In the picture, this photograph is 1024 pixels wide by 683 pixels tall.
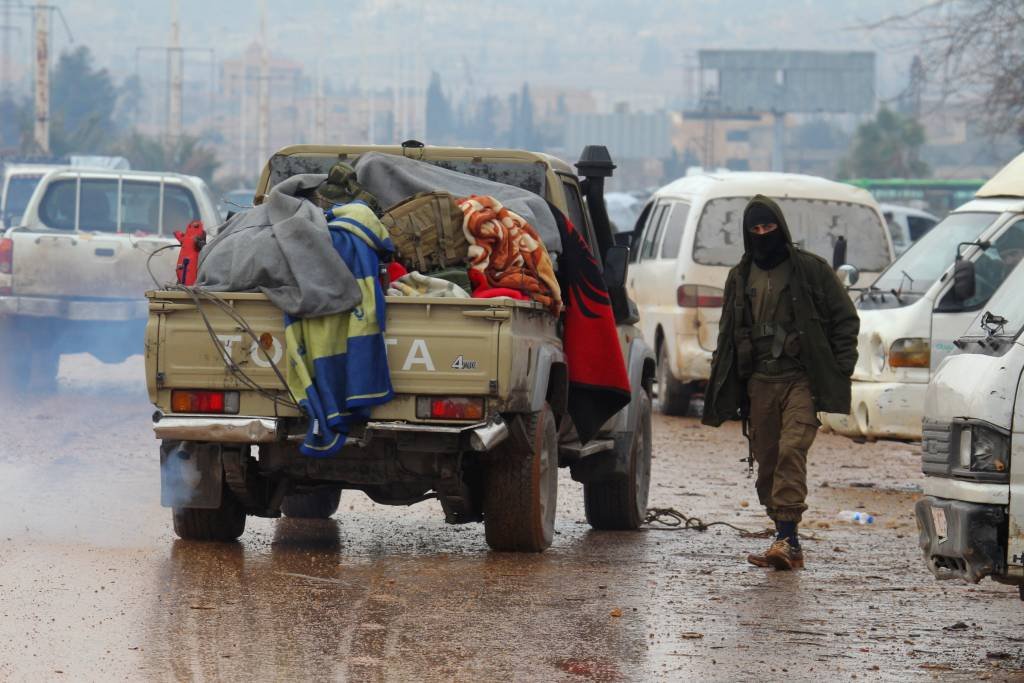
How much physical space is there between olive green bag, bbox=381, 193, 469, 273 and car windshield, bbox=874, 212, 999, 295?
501cm

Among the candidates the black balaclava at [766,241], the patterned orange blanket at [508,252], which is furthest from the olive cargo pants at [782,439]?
the patterned orange blanket at [508,252]

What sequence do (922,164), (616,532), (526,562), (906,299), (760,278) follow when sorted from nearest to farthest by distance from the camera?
(526,562), (760,278), (616,532), (906,299), (922,164)

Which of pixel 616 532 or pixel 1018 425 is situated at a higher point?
pixel 1018 425

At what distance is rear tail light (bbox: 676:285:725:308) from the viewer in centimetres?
1780

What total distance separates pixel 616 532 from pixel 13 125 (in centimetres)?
10756

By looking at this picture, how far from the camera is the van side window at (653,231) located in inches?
746

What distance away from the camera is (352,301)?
8.74 meters

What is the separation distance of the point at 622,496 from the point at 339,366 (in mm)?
2656

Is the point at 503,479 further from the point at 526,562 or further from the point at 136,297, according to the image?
the point at 136,297

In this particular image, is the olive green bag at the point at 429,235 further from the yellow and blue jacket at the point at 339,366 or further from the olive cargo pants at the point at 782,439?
the olive cargo pants at the point at 782,439

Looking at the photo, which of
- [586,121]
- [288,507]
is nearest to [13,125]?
[586,121]

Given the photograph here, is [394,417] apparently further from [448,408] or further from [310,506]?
[310,506]

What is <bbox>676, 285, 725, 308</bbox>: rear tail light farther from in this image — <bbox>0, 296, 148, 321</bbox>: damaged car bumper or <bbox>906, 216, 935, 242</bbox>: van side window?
<bbox>906, 216, 935, 242</bbox>: van side window

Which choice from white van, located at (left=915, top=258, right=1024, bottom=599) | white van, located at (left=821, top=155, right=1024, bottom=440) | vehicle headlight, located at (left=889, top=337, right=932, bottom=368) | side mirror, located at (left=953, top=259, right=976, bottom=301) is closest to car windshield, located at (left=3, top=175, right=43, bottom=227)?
white van, located at (left=821, top=155, right=1024, bottom=440)
